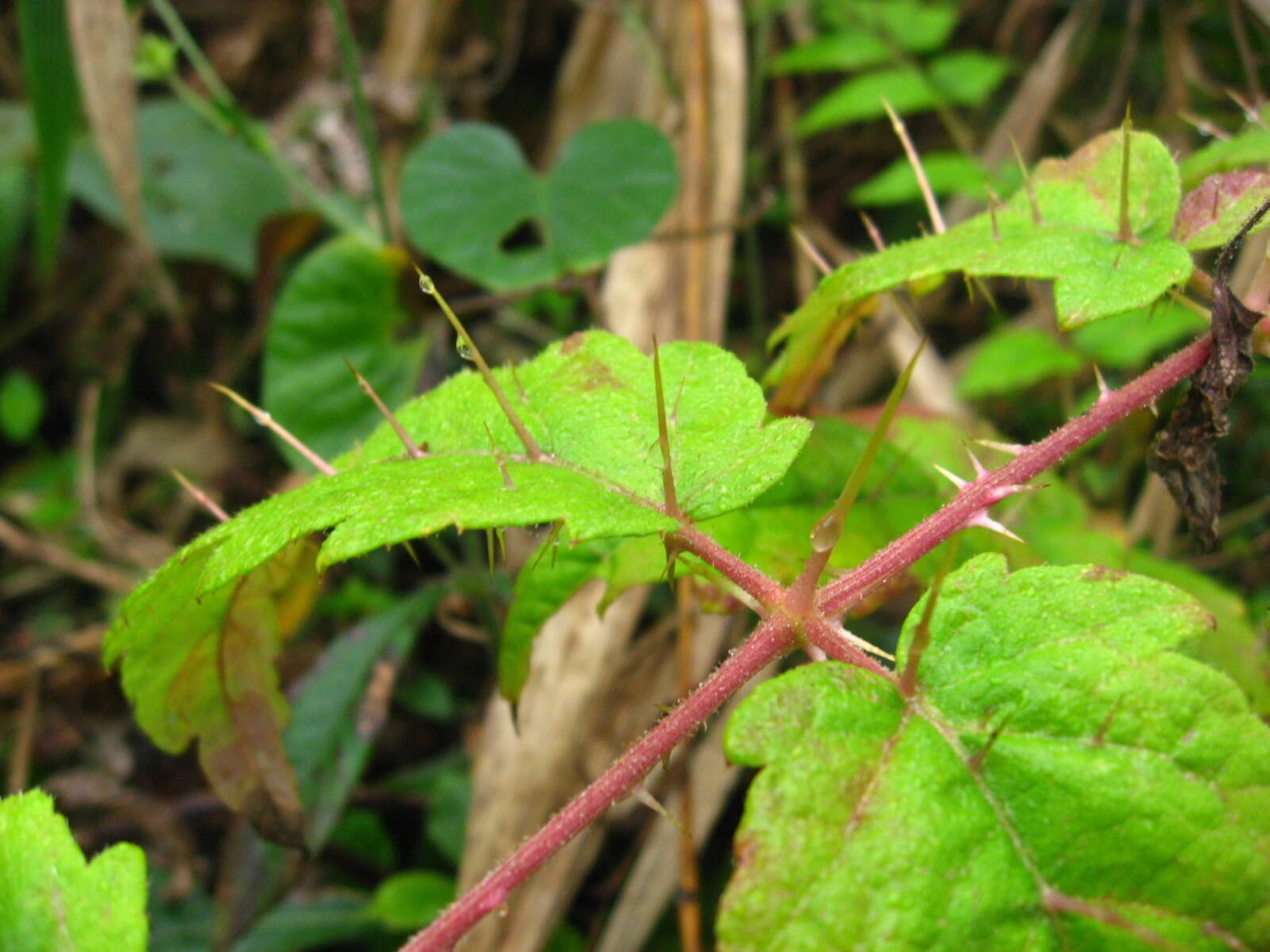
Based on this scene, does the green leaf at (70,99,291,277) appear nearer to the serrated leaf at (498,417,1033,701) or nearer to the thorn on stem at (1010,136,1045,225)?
the serrated leaf at (498,417,1033,701)

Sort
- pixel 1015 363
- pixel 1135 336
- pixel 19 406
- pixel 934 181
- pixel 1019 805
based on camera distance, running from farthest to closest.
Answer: pixel 19 406, pixel 934 181, pixel 1015 363, pixel 1135 336, pixel 1019 805

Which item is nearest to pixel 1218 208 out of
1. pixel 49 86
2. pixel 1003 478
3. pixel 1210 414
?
pixel 1210 414

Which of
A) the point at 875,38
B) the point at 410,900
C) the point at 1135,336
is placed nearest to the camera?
the point at 410,900

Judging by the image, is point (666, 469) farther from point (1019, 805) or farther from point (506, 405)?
point (1019, 805)

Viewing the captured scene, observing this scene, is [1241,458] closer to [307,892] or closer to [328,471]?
[328,471]

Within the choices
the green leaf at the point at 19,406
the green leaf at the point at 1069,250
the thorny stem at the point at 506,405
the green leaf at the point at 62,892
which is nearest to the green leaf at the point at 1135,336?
the green leaf at the point at 1069,250

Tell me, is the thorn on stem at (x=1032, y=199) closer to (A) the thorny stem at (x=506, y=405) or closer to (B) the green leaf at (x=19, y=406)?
(A) the thorny stem at (x=506, y=405)

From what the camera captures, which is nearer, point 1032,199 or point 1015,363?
point 1032,199

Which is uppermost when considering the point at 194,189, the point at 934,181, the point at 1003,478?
the point at 194,189
